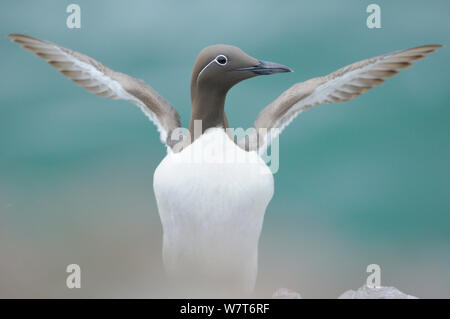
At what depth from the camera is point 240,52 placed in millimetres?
2395

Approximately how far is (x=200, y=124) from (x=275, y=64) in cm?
44

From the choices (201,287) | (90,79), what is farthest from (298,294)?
(90,79)

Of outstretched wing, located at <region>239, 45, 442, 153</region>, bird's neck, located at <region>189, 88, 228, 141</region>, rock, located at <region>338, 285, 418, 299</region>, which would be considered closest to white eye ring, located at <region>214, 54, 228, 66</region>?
bird's neck, located at <region>189, 88, 228, 141</region>

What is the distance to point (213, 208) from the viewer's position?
2.32 m

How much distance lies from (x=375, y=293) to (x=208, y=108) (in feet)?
4.58

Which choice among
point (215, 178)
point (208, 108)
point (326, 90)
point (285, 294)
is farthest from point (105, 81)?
point (285, 294)

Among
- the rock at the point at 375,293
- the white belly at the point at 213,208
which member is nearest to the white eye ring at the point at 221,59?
the white belly at the point at 213,208

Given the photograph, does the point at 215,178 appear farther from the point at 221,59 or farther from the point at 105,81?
the point at 105,81

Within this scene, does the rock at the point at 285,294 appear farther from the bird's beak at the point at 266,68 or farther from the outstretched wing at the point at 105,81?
the bird's beak at the point at 266,68

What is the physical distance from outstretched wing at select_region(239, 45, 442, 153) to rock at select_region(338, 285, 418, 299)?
0.96 metres

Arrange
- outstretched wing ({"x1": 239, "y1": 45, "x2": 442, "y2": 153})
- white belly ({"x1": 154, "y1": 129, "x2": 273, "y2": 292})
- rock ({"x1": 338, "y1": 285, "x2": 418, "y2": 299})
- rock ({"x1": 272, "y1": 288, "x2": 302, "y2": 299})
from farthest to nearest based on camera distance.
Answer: rock ({"x1": 272, "y1": 288, "x2": 302, "y2": 299}) < rock ({"x1": 338, "y1": 285, "x2": 418, "y2": 299}) < outstretched wing ({"x1": 239, "y1": 45, "x2": 442, "y2": 153}) < white belly ({"x1": 154, "y1": 129, "x2": 273, "y2": 292})

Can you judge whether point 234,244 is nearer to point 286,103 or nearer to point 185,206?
point 185,206

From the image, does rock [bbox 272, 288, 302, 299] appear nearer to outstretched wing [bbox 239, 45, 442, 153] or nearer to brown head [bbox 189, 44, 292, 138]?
outstretched wing [bbox 239, 45, 442, 153]

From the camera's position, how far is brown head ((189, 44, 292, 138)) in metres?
2.37
